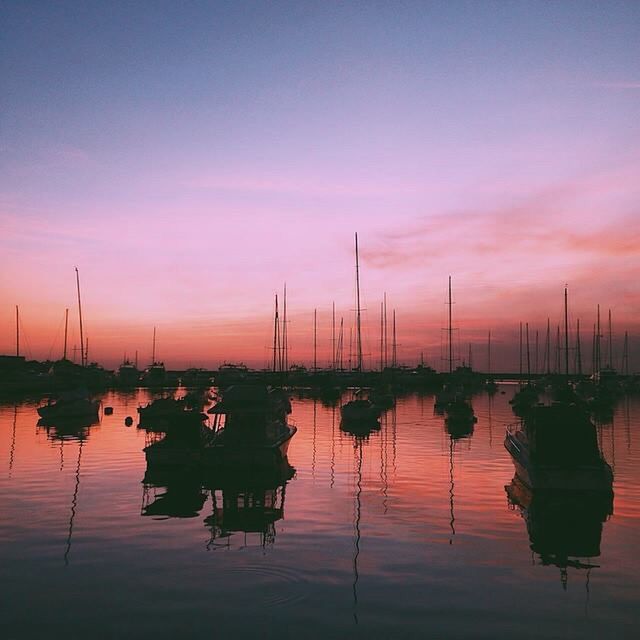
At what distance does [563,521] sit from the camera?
22.8 metres

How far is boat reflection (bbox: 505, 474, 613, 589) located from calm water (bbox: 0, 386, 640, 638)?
0.13m

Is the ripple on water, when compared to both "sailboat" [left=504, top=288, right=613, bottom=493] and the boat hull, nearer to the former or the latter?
the boat hull

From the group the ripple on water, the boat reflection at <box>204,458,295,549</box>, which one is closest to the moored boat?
the boat reflection at <box>204,458,295,549</box>

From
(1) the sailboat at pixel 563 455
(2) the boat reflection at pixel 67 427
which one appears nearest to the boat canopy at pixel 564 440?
(1) the sailboat at pixel 563 455

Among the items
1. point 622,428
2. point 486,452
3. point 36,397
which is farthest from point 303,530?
point 36,397

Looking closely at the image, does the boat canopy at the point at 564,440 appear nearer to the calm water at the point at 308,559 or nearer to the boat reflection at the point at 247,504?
A: the calm water at the point at 308,559

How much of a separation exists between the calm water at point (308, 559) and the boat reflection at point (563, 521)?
0.13 metres

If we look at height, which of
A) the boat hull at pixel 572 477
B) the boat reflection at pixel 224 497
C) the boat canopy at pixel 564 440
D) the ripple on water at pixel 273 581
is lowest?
the boat reflection at pixel 224 497

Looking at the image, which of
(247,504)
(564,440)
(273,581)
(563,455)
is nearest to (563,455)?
(563,455)

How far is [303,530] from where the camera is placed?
69.5 ft

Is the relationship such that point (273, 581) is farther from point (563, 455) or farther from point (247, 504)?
point (563, 455)

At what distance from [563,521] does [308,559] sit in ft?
33.0

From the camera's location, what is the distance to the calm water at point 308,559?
43.8ft

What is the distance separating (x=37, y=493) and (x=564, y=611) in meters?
21.5
